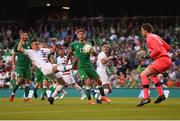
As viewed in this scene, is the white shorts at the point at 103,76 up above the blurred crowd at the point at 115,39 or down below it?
below

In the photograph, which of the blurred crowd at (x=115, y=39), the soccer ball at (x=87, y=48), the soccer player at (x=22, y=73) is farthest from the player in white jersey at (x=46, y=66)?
the blurred crowd at (x=115, y=39)

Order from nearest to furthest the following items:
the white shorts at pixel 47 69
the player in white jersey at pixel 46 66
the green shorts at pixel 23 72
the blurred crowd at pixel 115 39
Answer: the player in white jersey at pixel 46 66 → the white shorts at pixel 47 69 → the green shorts at pixel 23 72 → the blurred crowd at pixel 115 39

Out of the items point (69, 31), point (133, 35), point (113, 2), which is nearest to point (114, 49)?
point (133, 35)

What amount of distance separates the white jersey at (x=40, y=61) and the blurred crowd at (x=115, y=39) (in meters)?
7.93

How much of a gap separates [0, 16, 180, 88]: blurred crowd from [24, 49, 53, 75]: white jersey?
793 centimetres

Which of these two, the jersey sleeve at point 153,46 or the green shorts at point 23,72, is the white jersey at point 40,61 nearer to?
the green shorts at point 23,72

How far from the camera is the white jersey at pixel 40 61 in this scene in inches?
829

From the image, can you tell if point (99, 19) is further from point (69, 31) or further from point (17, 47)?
point (17, 47)

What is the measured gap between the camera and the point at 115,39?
37781mm

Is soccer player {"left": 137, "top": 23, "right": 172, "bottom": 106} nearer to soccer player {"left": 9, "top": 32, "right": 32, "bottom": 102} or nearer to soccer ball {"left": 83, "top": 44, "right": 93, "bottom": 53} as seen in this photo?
soccer ball {"left": 83, "top": 44, "right": 93, "bottom": 53}

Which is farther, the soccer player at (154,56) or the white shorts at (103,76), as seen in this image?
the white shorts at (103,76)

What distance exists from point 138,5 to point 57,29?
566 centimetres

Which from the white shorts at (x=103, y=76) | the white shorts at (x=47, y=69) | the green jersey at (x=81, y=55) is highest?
the green jersey at (x=81, y=55)

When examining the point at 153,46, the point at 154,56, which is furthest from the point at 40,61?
the point at 153,46
